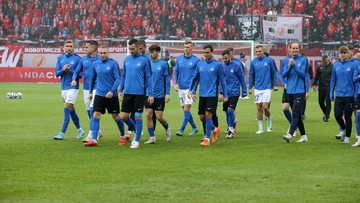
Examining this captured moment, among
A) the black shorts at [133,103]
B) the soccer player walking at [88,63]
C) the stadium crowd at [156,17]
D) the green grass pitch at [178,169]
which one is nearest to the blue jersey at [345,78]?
the green grass pitch at [178,169]

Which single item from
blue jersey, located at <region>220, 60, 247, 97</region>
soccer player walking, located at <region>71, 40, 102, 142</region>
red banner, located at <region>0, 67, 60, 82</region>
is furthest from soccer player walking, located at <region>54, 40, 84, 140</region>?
red banner, located at <region>0, 67, 60, 82</region>

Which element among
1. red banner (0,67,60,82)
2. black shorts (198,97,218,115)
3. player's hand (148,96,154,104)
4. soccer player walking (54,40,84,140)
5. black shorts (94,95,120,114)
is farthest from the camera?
red banner (0,67,60,82)

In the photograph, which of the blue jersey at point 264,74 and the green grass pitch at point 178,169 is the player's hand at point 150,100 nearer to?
the green grass pitch at point 178,169

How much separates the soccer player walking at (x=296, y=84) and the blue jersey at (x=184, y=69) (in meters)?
2.61

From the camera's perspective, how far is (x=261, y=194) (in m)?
10.8

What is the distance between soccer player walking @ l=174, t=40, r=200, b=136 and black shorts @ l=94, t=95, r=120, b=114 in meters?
2.83

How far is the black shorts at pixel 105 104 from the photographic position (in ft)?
56.0

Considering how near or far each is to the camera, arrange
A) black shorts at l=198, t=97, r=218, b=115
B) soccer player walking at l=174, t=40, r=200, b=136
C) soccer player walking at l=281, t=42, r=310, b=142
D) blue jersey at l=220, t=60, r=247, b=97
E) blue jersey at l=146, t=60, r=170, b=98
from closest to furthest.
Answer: black shorts at l=198, t=97, r=218, b=115 → soccer player walking at l=281, t=42, r=310, b=142 → blue jersey at l=146, t=60, r=170, b=98 → soccer player walking at l=174, t=40, r=200, b=136 → blue jersey at l=220, t=60, r=247, b=97

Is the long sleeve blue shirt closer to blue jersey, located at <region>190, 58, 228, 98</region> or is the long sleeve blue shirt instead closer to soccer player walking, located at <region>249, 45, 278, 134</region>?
blue jersey, located at <region>190, 58, 228, 98</region>

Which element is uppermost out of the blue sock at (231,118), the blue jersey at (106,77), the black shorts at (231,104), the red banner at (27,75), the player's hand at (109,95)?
the blue jersey at (106,77)

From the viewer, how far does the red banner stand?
49750mm

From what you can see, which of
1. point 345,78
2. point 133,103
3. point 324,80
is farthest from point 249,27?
point 133,103

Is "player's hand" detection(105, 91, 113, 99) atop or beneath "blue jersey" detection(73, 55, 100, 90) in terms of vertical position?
beneath

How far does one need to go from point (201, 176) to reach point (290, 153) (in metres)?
3.85
